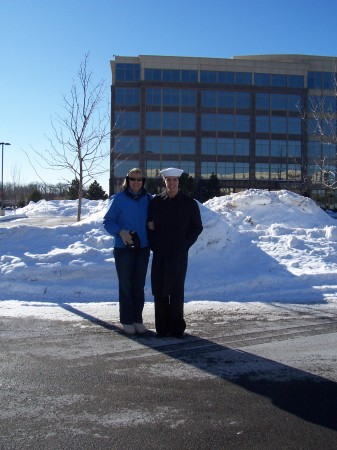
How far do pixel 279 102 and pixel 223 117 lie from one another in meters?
7.23

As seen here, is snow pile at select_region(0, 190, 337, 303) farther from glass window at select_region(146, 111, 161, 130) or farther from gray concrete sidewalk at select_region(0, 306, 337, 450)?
glass window at select_region(146, 111, 161, 130)

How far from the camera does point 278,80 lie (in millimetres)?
62281

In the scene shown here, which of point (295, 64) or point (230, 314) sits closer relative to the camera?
point (230, 314)

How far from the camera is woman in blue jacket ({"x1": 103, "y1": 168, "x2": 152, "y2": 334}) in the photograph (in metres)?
6.20

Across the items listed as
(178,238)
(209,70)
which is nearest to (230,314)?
(178,238)

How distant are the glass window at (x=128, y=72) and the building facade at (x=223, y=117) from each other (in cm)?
11

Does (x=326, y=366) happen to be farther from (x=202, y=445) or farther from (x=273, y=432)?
(x=202, y=445)

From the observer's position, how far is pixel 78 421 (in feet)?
12.1

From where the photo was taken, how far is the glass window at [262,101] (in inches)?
2441

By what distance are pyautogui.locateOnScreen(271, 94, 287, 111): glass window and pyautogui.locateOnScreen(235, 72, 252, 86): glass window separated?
3.42 meters

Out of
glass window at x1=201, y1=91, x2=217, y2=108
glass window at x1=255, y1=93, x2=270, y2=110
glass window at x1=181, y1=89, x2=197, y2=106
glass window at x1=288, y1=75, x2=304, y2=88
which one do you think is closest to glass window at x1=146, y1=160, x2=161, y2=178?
glass window at x1=181, y1=89, x2=197, y2=106

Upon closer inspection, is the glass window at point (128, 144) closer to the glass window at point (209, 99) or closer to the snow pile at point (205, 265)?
the glass window at point (209, 99)

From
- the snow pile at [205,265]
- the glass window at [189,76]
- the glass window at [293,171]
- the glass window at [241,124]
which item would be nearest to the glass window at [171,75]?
the glass window at [189,76]

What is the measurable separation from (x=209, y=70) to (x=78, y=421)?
60892 mm
